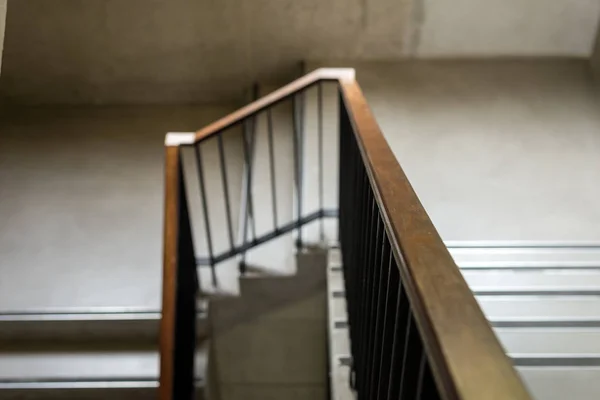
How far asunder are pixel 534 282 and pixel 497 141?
1.41 m

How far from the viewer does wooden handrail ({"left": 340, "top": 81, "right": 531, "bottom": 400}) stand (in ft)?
2.72

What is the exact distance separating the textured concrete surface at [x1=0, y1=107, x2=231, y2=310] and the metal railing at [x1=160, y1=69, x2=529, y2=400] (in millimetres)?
556

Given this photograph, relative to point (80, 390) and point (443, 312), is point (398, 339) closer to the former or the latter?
point (443, 312)

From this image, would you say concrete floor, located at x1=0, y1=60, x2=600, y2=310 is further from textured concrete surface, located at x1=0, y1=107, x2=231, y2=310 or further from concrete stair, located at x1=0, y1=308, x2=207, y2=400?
concrete stair, located at x1=0, y1=308, x2=207, y2=400

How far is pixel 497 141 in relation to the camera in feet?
12.6

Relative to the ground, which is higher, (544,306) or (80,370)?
(544,306)

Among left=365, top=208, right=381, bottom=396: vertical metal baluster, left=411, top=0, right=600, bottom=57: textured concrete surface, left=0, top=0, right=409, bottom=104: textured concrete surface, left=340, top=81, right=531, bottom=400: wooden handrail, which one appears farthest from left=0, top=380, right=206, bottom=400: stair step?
left=411, top=0, right=600, bottom=57: textured concrete surface

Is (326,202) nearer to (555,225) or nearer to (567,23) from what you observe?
(555,225)

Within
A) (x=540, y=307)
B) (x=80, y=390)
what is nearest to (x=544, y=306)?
(x=540, y=307)

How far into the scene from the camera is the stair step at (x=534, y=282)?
8.22 feet

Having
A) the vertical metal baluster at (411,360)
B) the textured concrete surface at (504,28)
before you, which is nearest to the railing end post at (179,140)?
the vertical metal baluster at (411,360)

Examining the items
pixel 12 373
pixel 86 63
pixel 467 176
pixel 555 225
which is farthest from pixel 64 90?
pixel 555 225

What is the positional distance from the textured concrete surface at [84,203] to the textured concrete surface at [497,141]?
134cm

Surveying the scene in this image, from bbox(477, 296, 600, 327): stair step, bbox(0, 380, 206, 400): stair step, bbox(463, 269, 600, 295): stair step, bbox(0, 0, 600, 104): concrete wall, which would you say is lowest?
bbox(0, 380, 206, 400): stair step
